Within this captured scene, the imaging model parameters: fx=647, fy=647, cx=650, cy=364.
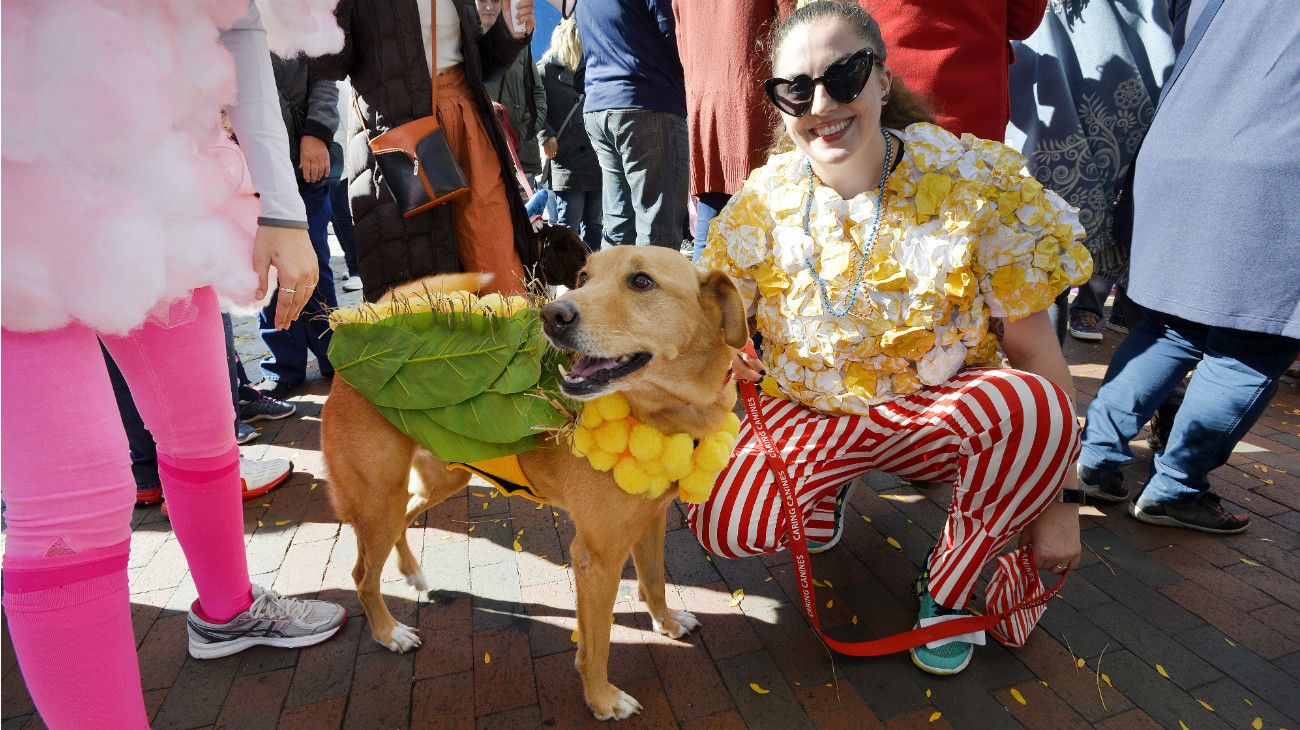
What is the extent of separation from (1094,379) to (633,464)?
4414mm

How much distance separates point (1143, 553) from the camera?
2.80m

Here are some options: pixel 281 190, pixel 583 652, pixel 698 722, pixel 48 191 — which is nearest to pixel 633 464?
pixel 583 652

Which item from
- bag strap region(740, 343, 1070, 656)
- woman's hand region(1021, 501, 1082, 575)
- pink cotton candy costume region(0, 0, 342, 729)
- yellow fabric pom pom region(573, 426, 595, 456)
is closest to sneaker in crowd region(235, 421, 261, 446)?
pink cotton candy costume region(0, 0, 342, 729)

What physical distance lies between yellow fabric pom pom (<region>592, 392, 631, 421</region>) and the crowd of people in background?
0.51 m

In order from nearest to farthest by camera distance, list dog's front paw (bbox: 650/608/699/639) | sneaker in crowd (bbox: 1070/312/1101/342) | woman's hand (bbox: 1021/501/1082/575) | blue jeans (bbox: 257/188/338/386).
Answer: woman's hand (bbox: 1021/501/1082/575) → dog's front paw (bbox: 650/608/699/639) → blue jeans (bbox: 257/188/338/386) → sneaker in crowd (bbox: 1070/312/1101/342)

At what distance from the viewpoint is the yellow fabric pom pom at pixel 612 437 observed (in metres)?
1.94

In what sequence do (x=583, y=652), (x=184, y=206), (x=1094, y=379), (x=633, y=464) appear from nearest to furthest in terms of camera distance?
(x=184, y=206) → (x=633, y=464) → (x=583, y=652) → (x=1094, y=379)

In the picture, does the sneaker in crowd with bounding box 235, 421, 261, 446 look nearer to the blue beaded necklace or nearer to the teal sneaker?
the blue beaded necklace

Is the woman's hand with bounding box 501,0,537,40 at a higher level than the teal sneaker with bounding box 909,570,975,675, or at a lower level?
higher

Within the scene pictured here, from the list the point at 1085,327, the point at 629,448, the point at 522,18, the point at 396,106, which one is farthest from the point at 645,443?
the point at 1085,327

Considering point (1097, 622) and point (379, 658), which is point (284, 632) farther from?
point (1097, 622)

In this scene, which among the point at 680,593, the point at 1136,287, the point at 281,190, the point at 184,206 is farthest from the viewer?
the point at 1136,287

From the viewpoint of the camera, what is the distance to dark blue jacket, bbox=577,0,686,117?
391 cm

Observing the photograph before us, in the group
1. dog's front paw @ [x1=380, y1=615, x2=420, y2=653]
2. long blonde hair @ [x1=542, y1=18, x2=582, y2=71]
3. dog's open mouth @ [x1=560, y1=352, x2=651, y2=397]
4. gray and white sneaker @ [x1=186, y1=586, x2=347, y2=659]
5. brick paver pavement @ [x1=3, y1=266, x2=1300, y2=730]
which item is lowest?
brick paver pavement @ [x1=3, y1=266, x2=1300, y2=730]
